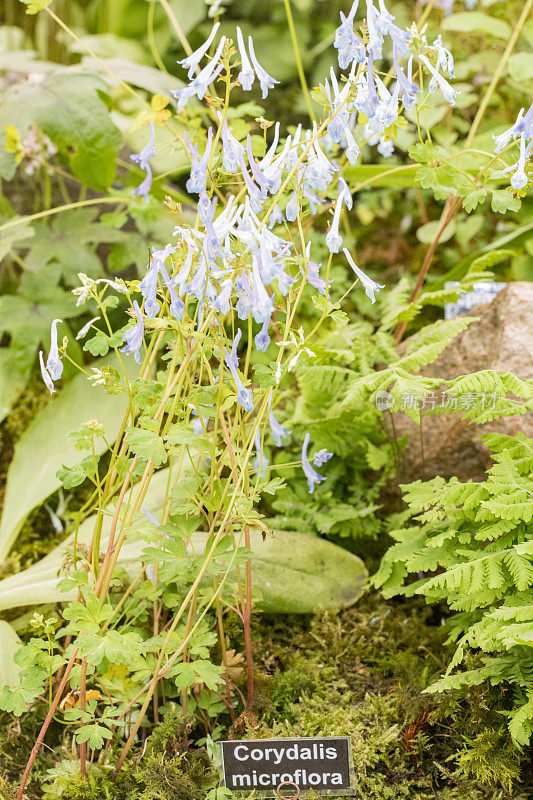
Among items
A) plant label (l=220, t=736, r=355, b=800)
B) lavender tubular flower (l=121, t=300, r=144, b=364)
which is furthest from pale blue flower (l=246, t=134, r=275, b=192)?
plant label (l=220, t=736, r=355, b=800)

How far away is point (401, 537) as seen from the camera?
1354 mm

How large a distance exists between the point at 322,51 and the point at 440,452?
1796 millimetres

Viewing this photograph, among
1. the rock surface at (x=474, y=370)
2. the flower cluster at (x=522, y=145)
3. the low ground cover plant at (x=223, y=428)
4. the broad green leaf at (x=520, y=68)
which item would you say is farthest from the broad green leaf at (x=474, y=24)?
the flower cluster at (x=522, y=145)

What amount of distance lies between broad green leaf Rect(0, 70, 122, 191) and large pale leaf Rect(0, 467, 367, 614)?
804 mm

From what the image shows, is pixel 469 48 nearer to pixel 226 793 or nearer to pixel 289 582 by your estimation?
pixel 289 582

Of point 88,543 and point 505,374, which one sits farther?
point 88,543

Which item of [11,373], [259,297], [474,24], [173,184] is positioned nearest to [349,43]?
[259,297]

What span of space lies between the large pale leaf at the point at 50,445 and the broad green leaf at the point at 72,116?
1.63 feet

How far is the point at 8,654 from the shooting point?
1.31m

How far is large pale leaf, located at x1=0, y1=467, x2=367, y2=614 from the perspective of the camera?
1.41 meters

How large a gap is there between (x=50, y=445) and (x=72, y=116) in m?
0.78

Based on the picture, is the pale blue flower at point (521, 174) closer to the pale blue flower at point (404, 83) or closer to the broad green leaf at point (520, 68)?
the pale blue flower at point (404, 83)

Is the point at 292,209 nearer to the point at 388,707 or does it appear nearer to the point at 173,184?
the point at 388,707

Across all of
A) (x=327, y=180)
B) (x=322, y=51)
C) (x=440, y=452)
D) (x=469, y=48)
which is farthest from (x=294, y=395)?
(x=469, y=48)
